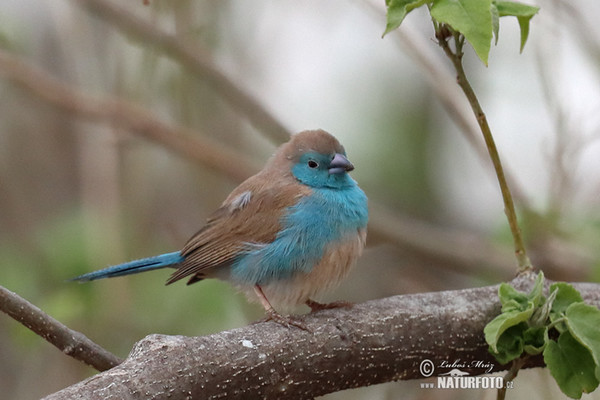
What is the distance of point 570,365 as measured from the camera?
2066 millimetres

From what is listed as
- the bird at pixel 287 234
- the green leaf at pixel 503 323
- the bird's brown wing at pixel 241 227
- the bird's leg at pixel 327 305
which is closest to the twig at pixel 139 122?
the bird at pixel 287 234

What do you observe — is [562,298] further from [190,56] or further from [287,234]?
[190,56]

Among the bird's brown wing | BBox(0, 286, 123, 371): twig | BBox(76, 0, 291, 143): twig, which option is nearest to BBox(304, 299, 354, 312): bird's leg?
the bird's brown wing

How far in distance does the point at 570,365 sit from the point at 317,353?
0.65 metres

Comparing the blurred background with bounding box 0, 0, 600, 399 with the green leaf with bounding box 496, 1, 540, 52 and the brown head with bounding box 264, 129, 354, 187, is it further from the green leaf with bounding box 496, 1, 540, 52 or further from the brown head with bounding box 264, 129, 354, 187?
the green leaf with bounding box 496, 1, 540, 52

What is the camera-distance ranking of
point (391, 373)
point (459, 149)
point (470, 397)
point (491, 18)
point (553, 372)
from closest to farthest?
point (491, 18), point (553, 372), point (391, 373), point (470, 397), point (459, 149)

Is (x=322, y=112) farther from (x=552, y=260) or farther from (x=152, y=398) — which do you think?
(x=152, y=398)

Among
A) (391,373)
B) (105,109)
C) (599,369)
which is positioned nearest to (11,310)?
(391,373)

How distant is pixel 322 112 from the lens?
17.8 feet

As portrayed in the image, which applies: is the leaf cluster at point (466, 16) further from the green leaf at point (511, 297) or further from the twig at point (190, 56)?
the twig at point (190, 56)

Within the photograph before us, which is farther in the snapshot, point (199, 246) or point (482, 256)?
point (482, 256)

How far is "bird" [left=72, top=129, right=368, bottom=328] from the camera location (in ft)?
9.45

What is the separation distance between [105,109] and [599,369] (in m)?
2.84

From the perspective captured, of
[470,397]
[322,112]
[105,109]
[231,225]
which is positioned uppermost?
[322,112]
